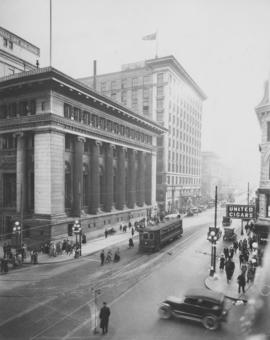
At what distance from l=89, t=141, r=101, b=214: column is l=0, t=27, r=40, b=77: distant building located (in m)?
21.2

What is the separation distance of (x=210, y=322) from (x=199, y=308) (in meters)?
0.73

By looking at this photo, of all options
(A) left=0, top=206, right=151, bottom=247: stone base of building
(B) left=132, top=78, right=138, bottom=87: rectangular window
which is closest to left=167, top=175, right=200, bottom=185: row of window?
(B) left=132, top=78, right=138, bottom=87: rectangular window

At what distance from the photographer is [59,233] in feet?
105

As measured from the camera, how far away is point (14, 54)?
157ft

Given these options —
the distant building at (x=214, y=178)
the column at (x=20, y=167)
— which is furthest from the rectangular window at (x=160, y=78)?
the column at (x=20, y=167)

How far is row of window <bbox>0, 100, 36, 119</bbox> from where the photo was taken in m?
32.8

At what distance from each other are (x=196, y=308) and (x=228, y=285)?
253 inches

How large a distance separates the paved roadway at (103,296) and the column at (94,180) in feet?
40.2

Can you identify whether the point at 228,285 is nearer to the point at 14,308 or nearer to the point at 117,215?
the point at 14,308

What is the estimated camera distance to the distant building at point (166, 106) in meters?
66.3

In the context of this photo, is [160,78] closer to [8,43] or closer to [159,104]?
[159,104]

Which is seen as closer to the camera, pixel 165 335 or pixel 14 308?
pixel 165 335

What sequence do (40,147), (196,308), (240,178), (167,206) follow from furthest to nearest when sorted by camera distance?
(240,178) < (167,206) < (40,147) < (196,308)

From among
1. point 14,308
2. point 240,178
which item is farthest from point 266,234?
point 240,178
